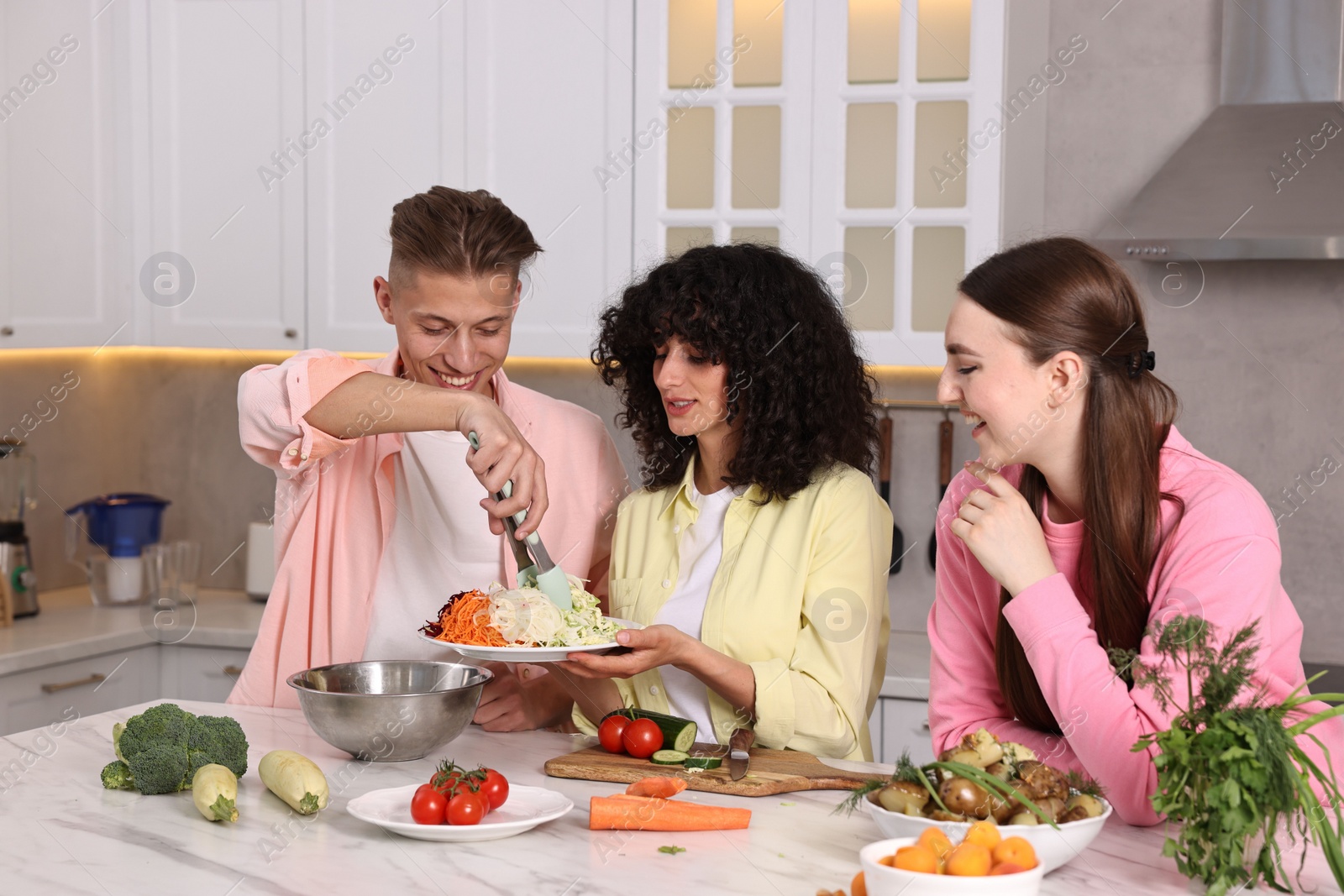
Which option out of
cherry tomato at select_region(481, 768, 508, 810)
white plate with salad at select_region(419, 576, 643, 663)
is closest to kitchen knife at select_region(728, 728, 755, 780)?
white plate with salad at select_region(419, 576, 643, 663)

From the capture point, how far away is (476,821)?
4.91 ft

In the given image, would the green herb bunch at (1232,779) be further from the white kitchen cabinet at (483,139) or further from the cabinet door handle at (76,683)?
the cabinet door handle at (76,683)

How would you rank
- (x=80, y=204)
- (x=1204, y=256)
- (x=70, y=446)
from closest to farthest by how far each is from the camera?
(x=1204, y=256) → (x=80, y=204) → (x=70, y=446)

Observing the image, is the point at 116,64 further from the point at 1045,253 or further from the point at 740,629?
the point at 1045,253

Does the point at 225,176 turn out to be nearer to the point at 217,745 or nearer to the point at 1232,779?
the point at 217,745

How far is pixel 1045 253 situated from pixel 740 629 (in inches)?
29.4

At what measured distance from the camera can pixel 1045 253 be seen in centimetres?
174

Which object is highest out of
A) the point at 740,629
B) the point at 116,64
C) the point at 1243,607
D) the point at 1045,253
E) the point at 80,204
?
the point at 116,64

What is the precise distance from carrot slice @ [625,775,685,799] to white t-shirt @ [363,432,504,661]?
66 centimetres

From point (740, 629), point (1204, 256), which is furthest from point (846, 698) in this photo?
point (1204, 256)

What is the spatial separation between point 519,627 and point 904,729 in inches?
63.3

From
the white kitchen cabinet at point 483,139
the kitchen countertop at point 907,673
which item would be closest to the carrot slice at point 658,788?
the kitchen countertop at point 907,673

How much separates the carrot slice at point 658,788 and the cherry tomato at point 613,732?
0.20 meters

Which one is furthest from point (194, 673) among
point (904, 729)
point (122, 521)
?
point (904, 729)
